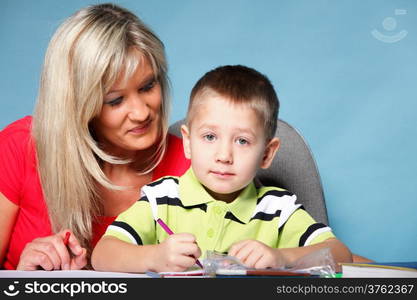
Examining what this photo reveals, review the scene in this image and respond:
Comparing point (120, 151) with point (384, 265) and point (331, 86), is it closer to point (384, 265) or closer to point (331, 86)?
point (384, 265)

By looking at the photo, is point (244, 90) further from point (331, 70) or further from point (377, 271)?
point (331, 70)

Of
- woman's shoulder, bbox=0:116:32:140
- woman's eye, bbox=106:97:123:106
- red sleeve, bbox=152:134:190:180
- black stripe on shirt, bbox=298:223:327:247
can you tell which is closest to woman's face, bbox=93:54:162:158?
woman's eye, bbox=106:97:123:106

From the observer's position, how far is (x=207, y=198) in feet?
5.48

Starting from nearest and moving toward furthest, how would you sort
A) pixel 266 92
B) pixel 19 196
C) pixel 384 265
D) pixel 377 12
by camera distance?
pixel 384 265 < pixel 266 92 < pixel 19 196 < pixel 377 12

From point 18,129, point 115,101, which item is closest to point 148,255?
point 115,101

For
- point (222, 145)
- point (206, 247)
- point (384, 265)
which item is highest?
point (222, 145)

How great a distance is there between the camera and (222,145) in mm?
1574

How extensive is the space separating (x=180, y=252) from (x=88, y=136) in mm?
790

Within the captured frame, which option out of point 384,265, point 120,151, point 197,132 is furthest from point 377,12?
point 384,265

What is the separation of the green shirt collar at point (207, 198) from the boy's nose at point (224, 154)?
5.7 inches

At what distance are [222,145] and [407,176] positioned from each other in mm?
1914

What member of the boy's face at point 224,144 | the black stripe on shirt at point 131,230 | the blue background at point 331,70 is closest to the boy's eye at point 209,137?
the boy's face at point 224,144

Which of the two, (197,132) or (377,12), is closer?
(197,132)

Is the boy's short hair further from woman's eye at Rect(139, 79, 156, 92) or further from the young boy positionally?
woman's eye at Rect(139, 79, 156, 92)
